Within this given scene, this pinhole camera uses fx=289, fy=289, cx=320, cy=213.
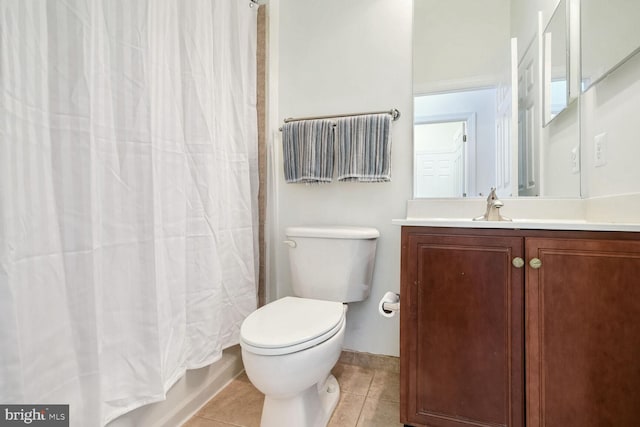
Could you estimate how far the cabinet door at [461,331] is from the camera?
0.92 m

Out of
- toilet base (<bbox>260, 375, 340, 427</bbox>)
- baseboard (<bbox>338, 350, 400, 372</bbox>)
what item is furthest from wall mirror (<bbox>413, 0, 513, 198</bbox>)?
toilet base (<bbox>260, 375, 340, 427</bbox>)

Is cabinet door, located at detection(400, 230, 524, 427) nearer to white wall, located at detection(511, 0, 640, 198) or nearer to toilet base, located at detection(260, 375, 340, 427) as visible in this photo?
toilet base, located at detection(260, 375, 340, 427)

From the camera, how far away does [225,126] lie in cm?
129

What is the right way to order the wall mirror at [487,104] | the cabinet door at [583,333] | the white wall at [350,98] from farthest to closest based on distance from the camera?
1. the white wall at [350,98]
2. the wall mirror at [487,104]
3. the cabinet door at [583,333]

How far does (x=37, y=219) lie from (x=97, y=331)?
0.33m

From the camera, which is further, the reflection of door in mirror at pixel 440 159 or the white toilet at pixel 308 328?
the reflection of door in mirror at pixel 440 159

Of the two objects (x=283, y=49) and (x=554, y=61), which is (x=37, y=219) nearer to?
(x=283, y=49)

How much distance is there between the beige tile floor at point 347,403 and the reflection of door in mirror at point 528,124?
111 centimetres

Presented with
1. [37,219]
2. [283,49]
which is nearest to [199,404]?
[37,219]

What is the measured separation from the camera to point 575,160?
4.07ft

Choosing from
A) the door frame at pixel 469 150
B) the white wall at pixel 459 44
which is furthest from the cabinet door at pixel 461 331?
the white wall at pixel 459 44

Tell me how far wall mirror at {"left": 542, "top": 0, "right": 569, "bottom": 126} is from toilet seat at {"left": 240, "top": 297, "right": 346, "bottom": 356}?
1.28m

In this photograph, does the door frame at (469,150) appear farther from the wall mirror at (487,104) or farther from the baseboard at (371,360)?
the baseboard at (371,360)

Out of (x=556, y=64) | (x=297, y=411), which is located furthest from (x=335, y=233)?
(x=556, y=64)
